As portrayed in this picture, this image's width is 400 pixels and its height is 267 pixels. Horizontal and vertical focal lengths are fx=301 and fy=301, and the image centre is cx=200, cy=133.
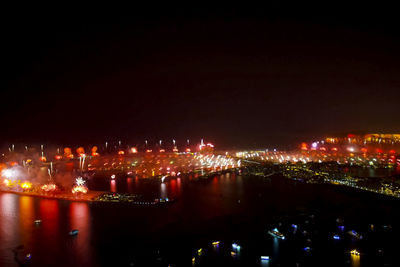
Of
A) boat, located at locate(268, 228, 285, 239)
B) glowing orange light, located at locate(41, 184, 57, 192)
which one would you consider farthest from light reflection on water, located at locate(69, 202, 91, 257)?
boat, located at locate(268, 228, 285, 239)

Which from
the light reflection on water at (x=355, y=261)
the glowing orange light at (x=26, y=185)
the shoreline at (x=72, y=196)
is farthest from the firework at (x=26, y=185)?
the light reflection on water at (x=355, y=261)

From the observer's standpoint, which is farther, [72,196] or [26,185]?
[26,185]

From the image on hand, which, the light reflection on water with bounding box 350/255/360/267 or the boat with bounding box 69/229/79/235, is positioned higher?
the boat with bounding box 69/229/79/235

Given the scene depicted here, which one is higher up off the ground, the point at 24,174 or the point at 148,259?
the point at 24,174

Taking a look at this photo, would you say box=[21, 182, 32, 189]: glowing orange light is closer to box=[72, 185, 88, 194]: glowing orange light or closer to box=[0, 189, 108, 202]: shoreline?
box=[0, 189, 108, 202]: shoreline

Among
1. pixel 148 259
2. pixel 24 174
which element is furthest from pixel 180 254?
pixel 24 174

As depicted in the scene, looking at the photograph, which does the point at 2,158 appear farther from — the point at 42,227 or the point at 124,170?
the point at 42,227

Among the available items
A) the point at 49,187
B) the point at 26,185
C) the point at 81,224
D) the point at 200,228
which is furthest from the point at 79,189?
the point at 200,228

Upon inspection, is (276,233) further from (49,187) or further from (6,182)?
(6,182)
